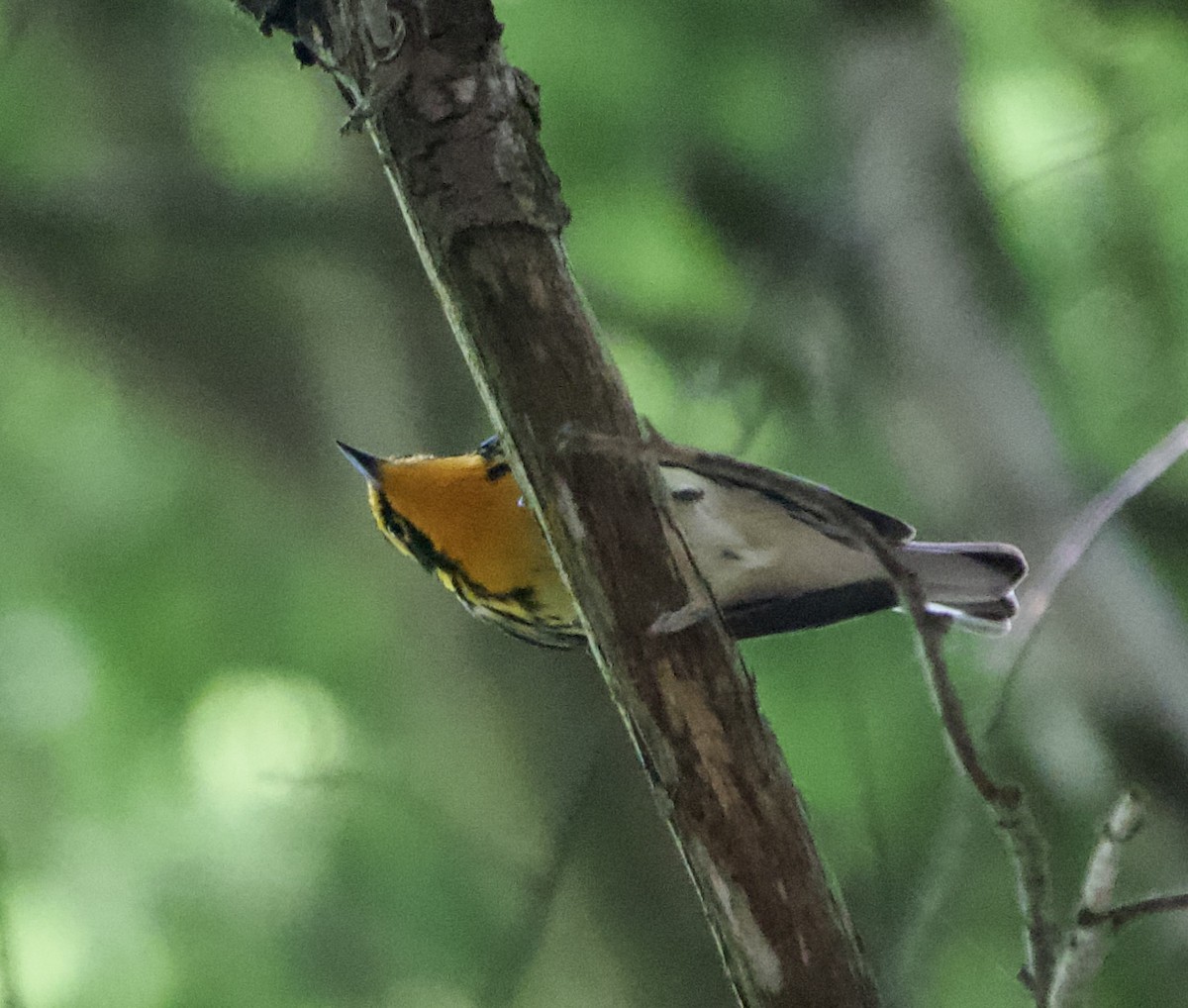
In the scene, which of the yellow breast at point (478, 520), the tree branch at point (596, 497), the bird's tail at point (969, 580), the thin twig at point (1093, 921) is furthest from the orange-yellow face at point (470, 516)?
the thin twig at point (1093, 921)

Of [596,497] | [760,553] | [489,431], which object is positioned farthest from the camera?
[489,431]

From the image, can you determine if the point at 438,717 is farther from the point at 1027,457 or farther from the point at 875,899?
the point at 1027,457

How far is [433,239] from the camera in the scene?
41.8 inches

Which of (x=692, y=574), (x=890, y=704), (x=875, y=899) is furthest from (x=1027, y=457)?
(x=692, y=574)

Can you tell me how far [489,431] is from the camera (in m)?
2.13

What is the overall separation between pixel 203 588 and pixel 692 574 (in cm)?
180

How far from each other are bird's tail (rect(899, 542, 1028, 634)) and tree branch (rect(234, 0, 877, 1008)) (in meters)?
0.78

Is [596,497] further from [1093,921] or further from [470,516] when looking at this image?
[470,516]

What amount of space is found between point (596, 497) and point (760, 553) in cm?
93

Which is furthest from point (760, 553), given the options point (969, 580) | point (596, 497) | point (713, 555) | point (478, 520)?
point (596, 497)

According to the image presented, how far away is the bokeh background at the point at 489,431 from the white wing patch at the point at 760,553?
0.13m

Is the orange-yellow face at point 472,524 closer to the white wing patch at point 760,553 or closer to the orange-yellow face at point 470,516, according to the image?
the orange-yellow face at point 470,516

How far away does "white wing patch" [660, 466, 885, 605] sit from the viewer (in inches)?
75.7

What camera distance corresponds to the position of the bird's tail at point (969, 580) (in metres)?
1.78
